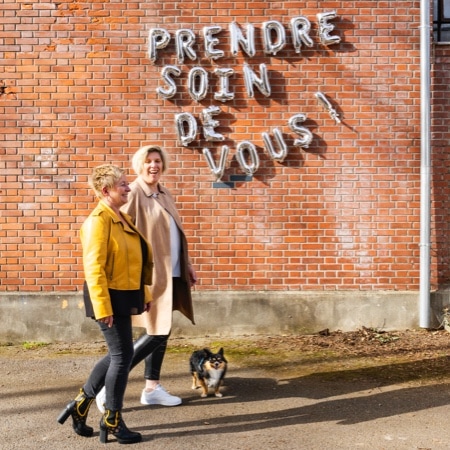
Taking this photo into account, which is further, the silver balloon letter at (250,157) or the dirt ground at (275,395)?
the silver balloon letter at (250,157)

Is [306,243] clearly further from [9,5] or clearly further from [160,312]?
[9,5]

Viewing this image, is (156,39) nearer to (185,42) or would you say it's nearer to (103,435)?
(185,42)

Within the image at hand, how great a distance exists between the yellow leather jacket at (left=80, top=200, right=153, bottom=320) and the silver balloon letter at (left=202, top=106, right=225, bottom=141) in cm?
290

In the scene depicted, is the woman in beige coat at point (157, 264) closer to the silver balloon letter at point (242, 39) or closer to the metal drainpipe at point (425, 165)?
the silver balloon letter at point (242, 39)

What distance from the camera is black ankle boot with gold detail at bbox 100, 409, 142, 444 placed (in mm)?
4832

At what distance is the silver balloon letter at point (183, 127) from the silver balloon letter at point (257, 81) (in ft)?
2.27

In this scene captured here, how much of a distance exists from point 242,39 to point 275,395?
382 cm

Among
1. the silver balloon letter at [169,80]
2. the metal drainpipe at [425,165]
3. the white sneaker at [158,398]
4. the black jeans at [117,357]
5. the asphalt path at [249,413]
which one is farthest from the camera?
the silver balloon letter at [169,80]

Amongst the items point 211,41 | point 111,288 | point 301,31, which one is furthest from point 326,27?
point 111,288

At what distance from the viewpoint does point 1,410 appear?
5.68 meters

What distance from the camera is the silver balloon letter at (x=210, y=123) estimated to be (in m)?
7.68

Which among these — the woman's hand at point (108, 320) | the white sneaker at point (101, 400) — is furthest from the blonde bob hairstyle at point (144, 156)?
the white sneaker at point (101, 400)

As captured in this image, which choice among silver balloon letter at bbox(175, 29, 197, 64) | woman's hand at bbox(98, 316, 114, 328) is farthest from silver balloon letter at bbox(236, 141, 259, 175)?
woman's hand at bbox(98, 316, 114, 328)

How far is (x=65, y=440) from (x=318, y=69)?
4.72 meters
